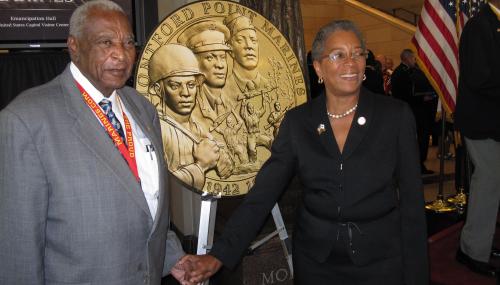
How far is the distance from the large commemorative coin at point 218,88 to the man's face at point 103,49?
27.3 inches

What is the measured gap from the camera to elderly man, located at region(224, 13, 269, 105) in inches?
99.8

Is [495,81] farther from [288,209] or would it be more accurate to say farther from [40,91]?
[40,91]

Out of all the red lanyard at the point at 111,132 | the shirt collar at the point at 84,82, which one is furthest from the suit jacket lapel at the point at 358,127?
the shirt collar at the point at 84,82

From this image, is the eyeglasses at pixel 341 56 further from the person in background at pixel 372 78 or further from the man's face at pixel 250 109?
the person in background at pixel 372 78

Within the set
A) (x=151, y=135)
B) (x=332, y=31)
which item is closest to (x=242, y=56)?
(x=332, y=31)

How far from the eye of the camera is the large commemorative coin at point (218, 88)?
7.61 ft

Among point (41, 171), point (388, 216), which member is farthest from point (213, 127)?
point (41, 171)

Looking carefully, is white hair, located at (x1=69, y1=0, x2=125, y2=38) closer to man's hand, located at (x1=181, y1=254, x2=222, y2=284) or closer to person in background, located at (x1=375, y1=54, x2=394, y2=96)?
man's hand, located at (x1=181, y1=254, x2=222, y2=284)

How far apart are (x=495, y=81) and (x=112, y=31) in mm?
2694

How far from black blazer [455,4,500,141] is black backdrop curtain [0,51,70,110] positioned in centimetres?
267

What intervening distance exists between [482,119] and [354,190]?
1.92 metres

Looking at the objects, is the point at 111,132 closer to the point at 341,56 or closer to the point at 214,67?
the point at 341,56

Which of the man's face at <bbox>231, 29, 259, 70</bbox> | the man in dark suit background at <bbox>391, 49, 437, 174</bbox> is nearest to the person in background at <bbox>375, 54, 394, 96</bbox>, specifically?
the man in dark suit background at <bbox>391, 49, 437, 174</bbox>

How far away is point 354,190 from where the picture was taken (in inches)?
71.8
